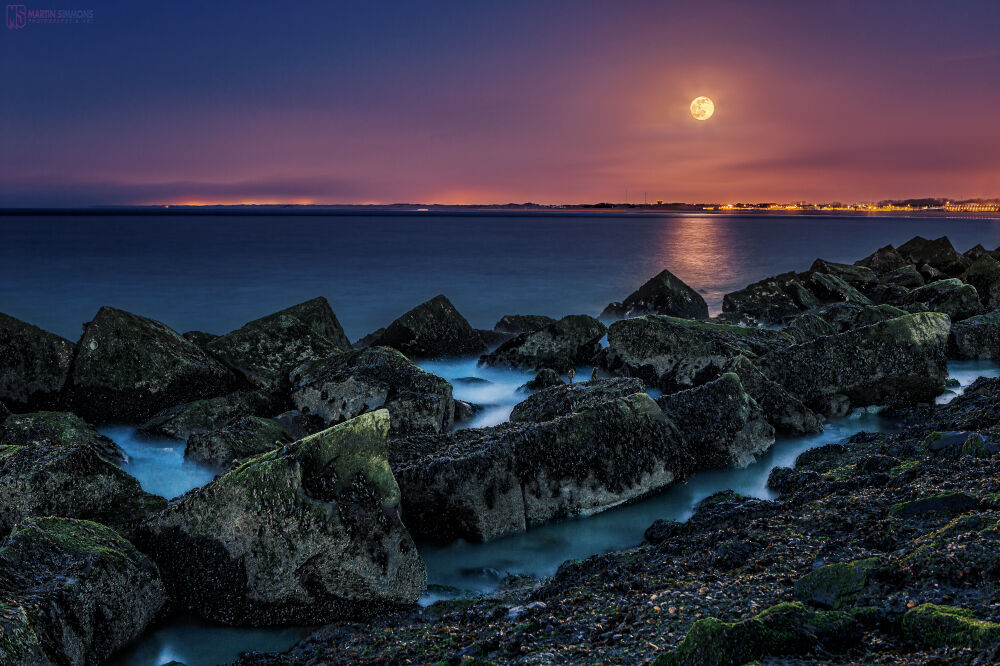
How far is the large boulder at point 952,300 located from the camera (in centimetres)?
1377

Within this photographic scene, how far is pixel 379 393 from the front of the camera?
7602 millimetres

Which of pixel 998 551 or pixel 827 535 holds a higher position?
pixel 998 551

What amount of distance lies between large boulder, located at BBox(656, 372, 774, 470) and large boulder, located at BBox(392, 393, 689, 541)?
1.31 ft

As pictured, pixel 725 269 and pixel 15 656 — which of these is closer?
pixel 15 656

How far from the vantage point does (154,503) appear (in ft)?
17.6

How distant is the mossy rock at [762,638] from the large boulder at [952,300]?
1246 cm

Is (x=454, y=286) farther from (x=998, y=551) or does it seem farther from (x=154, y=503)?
(x=998, y=551)

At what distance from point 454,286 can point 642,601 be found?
2708 cm

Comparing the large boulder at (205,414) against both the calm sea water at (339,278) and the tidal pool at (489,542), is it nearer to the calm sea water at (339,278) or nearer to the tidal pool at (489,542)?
the tidal pool at (489,542)

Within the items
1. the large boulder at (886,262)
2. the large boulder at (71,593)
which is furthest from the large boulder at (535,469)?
the large boulder at (886,262)

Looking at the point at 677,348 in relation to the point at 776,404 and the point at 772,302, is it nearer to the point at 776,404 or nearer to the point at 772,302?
the point at 776,404

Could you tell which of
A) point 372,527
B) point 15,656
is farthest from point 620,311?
point 15,656

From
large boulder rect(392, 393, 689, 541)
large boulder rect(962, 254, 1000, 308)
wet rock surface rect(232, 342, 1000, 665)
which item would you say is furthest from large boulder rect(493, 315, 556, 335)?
large boulder rect(962, 254, 1000, 308)

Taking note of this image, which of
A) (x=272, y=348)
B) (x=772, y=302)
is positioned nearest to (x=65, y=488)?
(x=272, y=348)
